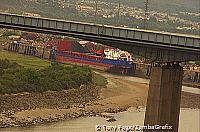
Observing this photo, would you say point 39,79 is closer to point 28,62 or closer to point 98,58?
point 28,62

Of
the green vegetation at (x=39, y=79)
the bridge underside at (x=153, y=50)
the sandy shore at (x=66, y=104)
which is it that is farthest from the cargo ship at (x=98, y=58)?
the bridge underside at (x=153, y=50)

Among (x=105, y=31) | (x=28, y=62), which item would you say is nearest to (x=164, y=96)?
(x=105, y=31)

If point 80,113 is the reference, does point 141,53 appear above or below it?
above

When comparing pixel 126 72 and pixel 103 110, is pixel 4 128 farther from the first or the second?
pixel 126 72

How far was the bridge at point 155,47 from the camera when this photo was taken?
28.6m

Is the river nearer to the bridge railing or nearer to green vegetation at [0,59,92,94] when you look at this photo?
the bridge railing

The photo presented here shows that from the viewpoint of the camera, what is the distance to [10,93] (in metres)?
46.8

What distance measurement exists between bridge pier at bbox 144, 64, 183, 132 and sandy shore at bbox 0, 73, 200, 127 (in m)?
12.3

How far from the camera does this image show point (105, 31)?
3052cm

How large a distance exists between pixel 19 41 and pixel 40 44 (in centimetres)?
511

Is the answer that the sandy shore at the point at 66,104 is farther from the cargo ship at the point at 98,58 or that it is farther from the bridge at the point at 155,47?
the cargo ship at the point at 98,58

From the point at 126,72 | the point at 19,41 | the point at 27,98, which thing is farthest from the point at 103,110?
the point at 19,41

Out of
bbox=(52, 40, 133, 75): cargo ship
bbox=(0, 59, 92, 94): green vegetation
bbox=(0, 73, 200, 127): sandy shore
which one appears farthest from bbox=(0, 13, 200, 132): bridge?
bbox=(52, 40, 133, 75): cargo ship

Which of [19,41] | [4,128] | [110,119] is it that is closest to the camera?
[4,128]
